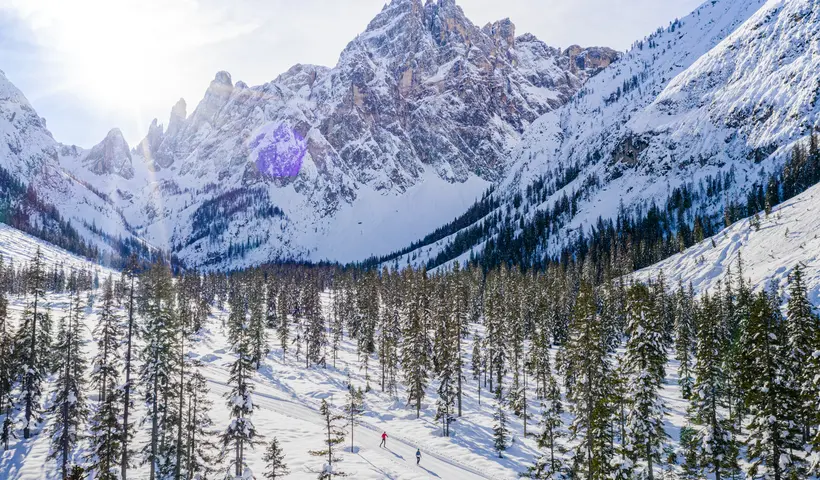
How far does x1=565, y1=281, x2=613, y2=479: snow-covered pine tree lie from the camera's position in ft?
95.4

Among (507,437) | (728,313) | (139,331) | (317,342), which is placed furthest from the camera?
(317,342)

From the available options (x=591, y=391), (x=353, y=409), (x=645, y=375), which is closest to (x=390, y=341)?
(x=353, y=409)

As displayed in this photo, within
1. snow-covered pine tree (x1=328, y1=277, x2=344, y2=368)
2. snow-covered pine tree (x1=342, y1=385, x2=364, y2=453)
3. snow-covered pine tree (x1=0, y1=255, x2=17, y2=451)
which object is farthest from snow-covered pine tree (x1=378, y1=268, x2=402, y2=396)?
snow-covered pine tree (x1=0, y1=255, x2=17, y2=451)

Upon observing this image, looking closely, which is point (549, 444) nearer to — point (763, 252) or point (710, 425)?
point (710, 425)

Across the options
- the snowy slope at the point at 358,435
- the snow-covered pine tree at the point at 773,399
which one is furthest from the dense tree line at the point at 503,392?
the snowy slope at the point at 358,435

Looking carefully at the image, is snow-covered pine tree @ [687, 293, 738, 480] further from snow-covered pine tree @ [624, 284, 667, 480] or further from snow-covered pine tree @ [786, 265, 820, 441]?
snow-covered pine tree @ [624, 284, 667, 480]

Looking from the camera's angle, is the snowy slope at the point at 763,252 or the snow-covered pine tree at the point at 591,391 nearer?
the snow-covered pine tree at the point at 591,391

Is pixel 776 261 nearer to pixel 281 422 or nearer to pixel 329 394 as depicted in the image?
pixel 329 394

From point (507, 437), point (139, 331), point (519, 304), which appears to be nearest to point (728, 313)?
point (519, 304)

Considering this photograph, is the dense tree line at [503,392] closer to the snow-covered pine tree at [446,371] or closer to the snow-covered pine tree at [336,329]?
the snow-covered pine tree at [446,371]

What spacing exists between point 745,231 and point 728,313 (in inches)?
2428

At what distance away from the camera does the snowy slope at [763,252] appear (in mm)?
97438

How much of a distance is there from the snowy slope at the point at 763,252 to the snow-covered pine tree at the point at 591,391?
8008 centimetres

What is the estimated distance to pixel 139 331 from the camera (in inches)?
1348
